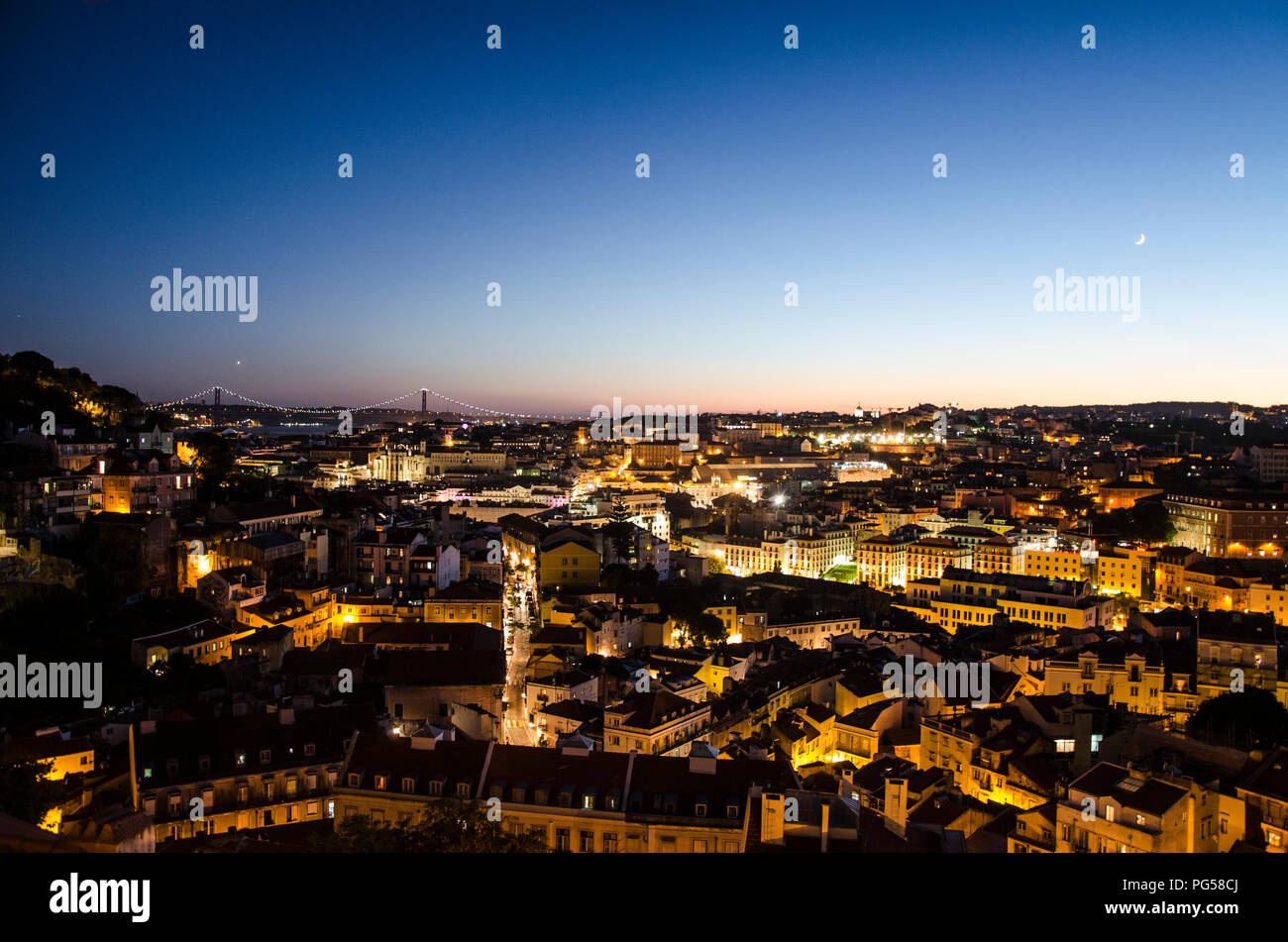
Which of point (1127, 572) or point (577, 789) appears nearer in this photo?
point (577, 789)

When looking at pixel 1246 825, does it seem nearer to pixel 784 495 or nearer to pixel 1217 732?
pixel 1217 732

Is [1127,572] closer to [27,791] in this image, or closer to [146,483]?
[146,483]

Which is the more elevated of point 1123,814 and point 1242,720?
point 1123,814

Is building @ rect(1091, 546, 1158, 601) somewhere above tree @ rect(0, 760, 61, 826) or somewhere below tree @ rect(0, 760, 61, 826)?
below

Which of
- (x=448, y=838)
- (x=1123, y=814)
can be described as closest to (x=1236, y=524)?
(x=1123, y=814)

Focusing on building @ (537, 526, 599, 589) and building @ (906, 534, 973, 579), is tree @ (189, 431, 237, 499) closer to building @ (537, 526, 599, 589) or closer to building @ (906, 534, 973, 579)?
building @ (537, 526, 599, 589)

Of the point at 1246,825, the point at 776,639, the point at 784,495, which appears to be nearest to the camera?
the point at 1246,825

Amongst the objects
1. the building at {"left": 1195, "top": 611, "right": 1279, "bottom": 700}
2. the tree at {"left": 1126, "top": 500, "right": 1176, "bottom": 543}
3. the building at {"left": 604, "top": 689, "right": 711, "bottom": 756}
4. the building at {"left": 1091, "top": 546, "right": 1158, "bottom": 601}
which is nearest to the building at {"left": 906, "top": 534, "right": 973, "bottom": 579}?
the building at {"left": 1091, "top": 546, "right": 1158, "bottom": 601}
